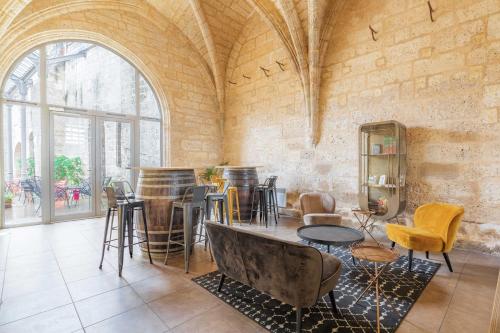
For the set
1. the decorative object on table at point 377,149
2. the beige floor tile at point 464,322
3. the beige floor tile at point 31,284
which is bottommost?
the beige floor tile at point 464,322

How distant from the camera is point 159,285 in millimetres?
2541

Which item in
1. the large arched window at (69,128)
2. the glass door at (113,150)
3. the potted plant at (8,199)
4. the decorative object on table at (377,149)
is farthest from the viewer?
the glass door at (113,150)

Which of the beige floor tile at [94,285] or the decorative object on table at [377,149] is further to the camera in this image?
the decorative object on table at [377,149]

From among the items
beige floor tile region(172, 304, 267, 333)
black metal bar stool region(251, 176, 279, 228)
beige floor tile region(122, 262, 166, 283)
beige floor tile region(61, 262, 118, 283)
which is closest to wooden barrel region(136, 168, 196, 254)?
beige floor tile region(122, 262, 166, 283)

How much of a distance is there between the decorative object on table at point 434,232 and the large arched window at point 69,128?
4480 mm

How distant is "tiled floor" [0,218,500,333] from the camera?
6.31 ft

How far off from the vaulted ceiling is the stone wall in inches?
10.1

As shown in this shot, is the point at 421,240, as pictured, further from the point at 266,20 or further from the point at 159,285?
the point at 266,20

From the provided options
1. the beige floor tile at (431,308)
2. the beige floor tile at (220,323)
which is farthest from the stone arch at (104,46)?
the beige floor tile at (431,308)

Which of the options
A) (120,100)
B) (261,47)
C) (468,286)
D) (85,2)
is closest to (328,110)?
(261,47)

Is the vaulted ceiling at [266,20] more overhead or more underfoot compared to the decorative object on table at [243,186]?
more overhead

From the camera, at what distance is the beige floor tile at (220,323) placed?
1.87m

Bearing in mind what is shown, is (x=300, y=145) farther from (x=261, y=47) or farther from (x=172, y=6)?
(x=172, y=6)

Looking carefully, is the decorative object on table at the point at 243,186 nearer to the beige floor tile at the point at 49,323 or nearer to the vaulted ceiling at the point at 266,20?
the vaulted ceiling at the point at 266,20
